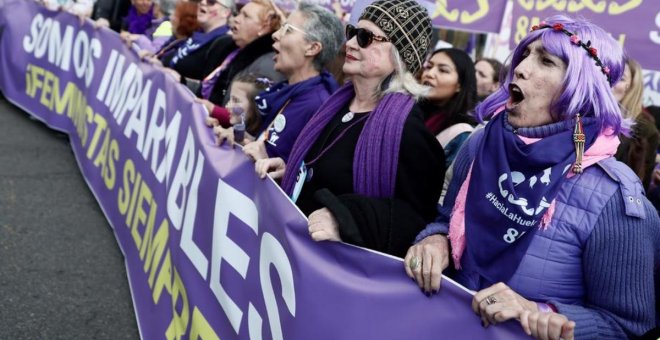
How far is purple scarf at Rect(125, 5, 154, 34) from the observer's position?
7.39 meters

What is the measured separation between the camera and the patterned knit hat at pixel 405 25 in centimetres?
230

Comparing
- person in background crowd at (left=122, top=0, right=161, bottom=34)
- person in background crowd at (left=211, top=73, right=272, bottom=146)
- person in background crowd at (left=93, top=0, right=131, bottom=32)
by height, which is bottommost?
person in background crowd at (left=93, top=0, right=131, bottom=32)

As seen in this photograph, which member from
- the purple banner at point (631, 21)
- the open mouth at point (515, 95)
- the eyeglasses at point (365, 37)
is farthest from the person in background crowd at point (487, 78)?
the open mouth at point (515, 95)

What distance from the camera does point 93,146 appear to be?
5.21 m

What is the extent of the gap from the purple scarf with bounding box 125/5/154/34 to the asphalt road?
2.09m

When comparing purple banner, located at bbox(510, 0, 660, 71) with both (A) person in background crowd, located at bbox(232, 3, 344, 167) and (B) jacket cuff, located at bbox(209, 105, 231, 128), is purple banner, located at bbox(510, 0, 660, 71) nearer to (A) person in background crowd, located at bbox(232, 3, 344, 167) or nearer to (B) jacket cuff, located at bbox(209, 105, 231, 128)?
(A) person in background crowd, located at bbox(232, 3, 344, 167)

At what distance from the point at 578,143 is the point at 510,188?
22cm

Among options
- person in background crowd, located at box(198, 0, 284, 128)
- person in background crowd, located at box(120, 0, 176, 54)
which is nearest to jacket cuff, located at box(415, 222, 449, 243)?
person in background crowd, located at box(198, 0, 284, 128)

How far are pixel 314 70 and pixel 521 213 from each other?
176cm

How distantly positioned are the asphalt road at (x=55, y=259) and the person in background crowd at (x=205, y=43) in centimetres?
127

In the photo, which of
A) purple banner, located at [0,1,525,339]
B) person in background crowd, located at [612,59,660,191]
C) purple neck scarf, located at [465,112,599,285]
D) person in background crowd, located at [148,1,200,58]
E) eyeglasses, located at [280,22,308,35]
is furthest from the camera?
person in background crowd, located at [148,1,200,58]

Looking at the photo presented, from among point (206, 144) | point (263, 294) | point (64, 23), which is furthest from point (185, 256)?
point (64, 23)

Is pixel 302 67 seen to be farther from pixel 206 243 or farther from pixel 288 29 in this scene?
pixel 206 243

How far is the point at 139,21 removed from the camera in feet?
24.4
